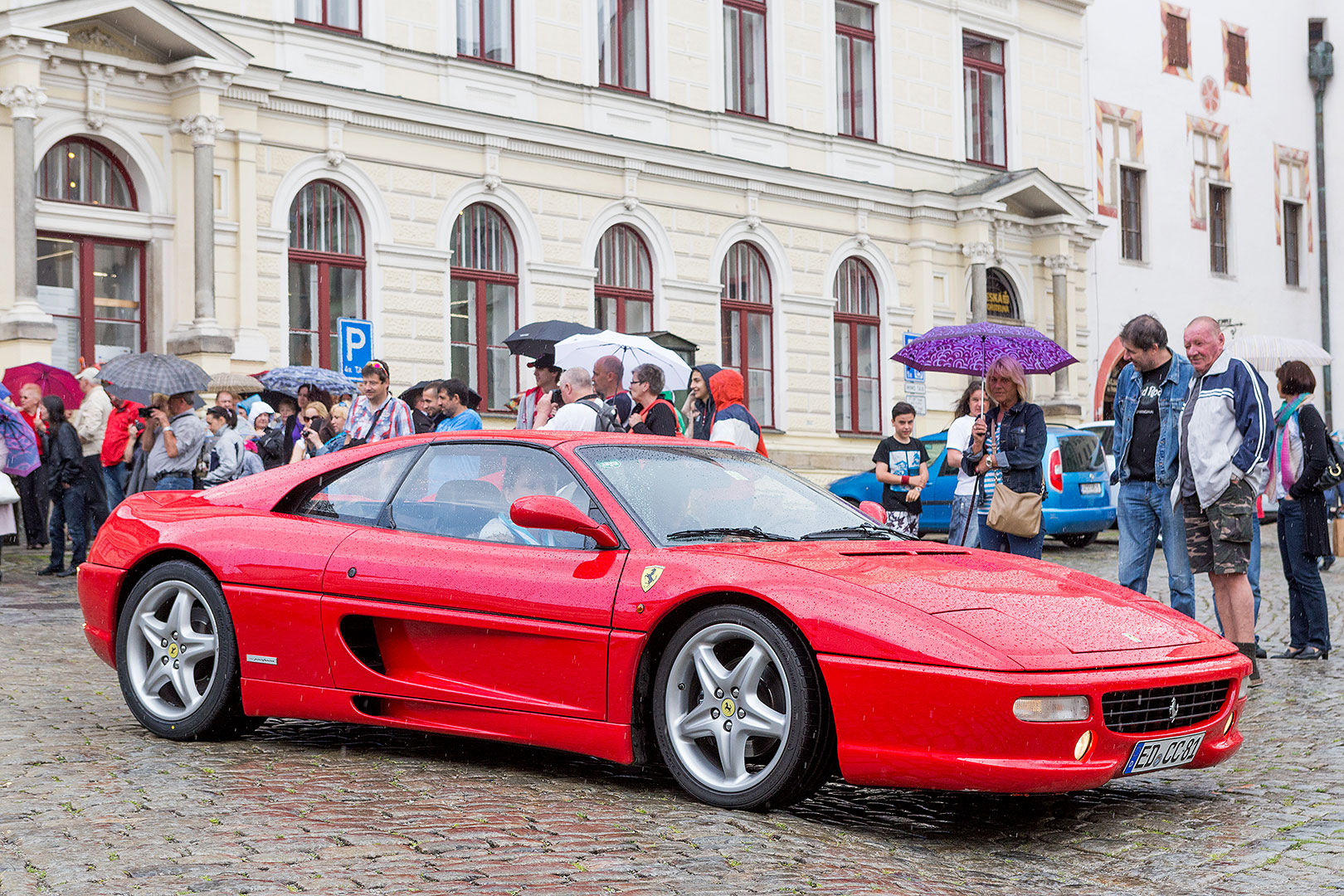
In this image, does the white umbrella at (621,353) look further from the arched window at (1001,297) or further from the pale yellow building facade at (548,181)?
the arched window at (1001,297)

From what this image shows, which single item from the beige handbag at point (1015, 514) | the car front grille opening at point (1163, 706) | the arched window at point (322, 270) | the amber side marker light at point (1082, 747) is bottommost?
the amber side marker light at point (1082, 747)

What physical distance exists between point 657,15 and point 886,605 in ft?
69.5

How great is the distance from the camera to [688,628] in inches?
217

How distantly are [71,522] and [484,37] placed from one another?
35.3 ft

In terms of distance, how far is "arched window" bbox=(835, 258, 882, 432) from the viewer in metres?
28.3

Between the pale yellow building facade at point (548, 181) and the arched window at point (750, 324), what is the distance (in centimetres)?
7

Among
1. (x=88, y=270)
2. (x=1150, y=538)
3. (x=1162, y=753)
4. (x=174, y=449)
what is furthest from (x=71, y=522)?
(x=1162, y=753)

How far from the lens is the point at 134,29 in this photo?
62.7 ft

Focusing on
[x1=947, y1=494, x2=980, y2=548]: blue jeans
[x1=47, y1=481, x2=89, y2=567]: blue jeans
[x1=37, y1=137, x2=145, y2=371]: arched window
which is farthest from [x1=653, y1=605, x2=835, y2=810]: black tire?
[x1=37, y1=137, x2=145, y2=371]: arched window

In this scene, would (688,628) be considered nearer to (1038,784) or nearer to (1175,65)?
(1038,784)

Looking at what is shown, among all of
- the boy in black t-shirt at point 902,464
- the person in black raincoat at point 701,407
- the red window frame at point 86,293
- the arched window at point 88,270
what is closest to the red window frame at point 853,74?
the arched window at point 88,270

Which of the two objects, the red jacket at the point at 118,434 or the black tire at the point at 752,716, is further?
the red jacket at the point at 118,434

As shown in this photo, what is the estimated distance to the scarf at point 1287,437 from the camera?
414 inches

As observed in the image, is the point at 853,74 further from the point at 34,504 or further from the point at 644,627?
the point at 644,627
